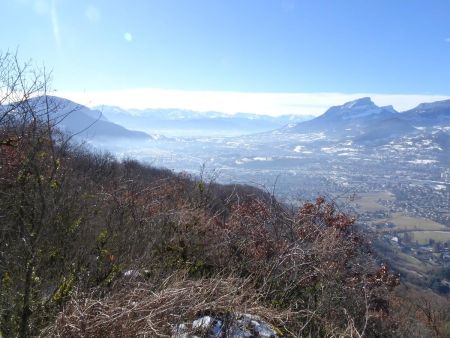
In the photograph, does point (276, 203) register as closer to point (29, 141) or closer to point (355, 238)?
point (355, 238)

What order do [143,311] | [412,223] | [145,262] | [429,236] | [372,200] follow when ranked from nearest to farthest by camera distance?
[143,311]
[145,262]
[429,236]
[412,223]
[372,200]

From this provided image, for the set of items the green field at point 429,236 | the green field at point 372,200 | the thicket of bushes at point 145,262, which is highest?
the thicket of bushes at point 145,262

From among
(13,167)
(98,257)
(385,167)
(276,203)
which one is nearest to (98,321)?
(98,257)

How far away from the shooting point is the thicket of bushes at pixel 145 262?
3188 millimetres

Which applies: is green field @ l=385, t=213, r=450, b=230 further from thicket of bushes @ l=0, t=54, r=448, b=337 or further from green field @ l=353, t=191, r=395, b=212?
thicket of bushes @ l=0, t=54, r=448, b=337

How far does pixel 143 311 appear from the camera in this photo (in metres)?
3.06

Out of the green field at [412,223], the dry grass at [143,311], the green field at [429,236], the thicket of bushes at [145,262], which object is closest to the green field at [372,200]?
the green field at [412,223]

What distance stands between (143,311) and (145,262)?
1942 mm

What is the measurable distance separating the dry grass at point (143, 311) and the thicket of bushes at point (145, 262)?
0.01 m

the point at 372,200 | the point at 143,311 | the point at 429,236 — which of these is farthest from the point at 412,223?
→ the point at 143,311

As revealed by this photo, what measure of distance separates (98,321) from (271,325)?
153 cm

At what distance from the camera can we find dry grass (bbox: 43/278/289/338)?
2838mm

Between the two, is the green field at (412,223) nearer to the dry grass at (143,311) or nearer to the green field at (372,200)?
the green field at (372,200)

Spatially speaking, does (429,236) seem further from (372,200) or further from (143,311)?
(143,311)
